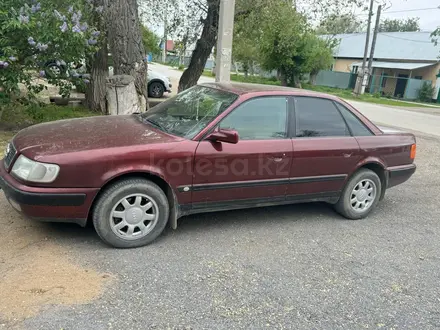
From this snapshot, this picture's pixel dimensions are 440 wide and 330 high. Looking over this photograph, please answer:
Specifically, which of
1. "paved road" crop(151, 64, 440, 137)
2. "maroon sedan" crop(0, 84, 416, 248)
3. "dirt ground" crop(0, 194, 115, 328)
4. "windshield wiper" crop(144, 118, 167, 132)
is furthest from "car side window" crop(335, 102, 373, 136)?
"paved road" crop(151, 64, 440, 137)

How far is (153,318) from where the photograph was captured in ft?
9.02

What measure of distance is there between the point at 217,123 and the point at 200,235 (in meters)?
1.17

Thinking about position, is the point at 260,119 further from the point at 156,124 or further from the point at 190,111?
the point at 156,124

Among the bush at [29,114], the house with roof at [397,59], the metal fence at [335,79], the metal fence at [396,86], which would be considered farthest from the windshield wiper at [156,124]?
the metal fence at [335,79]

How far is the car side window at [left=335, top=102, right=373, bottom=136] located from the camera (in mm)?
4750

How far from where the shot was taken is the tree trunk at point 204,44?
1105 centimetres

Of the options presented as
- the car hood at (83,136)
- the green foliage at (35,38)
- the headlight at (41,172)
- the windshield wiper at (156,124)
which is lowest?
the headlight at (41,172)

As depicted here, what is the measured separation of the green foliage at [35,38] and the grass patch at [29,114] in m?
0.88

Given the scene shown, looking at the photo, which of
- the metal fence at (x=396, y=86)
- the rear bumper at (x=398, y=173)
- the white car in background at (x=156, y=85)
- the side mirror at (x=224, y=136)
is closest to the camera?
the side mirror at (x=224, y=136)

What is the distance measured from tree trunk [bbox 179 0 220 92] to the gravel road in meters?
7.81

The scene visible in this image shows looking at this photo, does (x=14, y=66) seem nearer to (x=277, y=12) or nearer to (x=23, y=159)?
(x=23, y=159)

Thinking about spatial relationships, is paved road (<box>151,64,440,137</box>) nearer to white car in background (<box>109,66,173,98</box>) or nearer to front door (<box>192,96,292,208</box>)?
white car in background (<box>109,66,173,98</box>)

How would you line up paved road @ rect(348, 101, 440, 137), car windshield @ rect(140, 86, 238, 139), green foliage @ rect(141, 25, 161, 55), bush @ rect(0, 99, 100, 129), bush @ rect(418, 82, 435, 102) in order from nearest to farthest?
car windshield @ rect(140, 86, 238, 139)
bush @ rect(0, 99, 100, 129)
paved road @ rect(348, 101, 440, 137)
green foliage @ rect(141, 25, 161, 55)
bush @ rect(418, 82, 435, 102)

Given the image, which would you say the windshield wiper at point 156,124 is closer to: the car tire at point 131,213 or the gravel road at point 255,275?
the car tire at point 131,213
